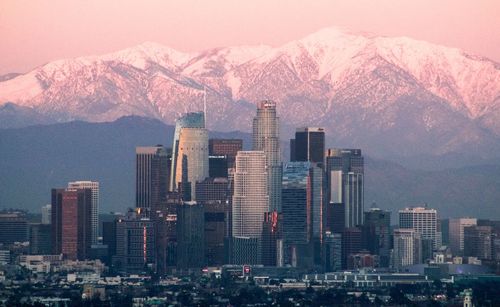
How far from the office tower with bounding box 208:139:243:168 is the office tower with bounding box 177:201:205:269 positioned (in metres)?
8.71

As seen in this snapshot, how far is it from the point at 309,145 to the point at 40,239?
18917mm

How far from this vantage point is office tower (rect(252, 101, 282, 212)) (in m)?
172

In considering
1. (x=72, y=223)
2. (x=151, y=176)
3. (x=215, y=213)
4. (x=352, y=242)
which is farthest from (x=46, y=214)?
(x=352, y=242)

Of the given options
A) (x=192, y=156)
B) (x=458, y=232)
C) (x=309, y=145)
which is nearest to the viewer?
(x=458, y=232)

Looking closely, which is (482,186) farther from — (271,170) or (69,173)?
(69,173)

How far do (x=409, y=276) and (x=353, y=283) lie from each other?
4.84 metres

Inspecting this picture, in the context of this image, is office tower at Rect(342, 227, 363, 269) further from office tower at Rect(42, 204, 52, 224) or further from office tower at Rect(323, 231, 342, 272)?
office tower at Rect(42, 204, 52, 224)

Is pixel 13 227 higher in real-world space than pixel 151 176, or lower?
lower

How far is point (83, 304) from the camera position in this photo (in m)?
130

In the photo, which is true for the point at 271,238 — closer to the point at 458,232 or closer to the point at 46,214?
the point at 458,232

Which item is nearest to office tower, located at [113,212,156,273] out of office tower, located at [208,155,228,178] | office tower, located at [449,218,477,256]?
office tower, located at [208,155,228,178]

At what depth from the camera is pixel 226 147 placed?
178 m

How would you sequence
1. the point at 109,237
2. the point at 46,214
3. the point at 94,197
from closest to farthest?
the point at 109,237 < the point at 46,214 < the point at 94,197

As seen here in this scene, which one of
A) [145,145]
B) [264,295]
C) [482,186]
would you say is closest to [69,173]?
[145,145]
